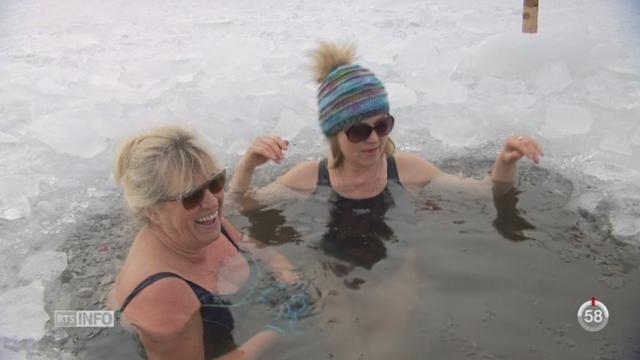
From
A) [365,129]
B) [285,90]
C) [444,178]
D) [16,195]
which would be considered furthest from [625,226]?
[16,195]

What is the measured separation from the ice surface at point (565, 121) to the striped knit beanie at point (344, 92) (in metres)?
1.92

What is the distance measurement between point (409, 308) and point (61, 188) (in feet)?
9.81

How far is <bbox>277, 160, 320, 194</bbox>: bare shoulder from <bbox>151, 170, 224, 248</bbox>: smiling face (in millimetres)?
1217

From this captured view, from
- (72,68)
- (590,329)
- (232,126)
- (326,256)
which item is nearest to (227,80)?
(232,126)

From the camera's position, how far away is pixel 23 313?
11.3 ft

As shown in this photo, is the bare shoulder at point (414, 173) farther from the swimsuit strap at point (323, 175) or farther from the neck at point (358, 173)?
the swimsuit strap at point (323, 175)

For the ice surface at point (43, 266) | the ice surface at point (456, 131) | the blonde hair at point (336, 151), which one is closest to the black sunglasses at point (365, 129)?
the blonde hair at point (336, 151)

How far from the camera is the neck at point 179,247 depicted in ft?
9.87

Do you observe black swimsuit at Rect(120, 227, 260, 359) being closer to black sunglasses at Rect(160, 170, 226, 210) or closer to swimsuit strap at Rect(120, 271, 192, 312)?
swimsuit strap at Rect(120, 271, 192, 312)

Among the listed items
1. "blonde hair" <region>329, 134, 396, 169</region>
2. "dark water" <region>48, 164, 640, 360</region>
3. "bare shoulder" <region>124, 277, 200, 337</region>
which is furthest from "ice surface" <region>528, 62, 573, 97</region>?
"bare shoulder" <region>124, 277, 200, 337</region>

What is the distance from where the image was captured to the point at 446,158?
4973mm

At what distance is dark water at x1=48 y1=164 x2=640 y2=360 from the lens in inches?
116

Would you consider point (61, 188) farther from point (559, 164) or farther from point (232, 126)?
point (559, 164)

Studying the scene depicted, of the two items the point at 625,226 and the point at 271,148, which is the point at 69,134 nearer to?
the point at 271,148
